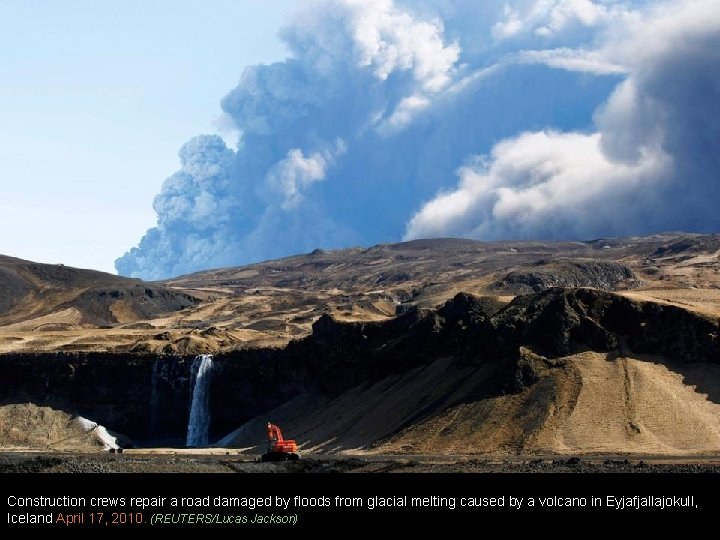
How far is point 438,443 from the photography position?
3506 inches

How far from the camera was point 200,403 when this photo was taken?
134250 mm

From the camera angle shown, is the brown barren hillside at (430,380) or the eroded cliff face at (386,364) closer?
the brown barren hillside at (430,380)

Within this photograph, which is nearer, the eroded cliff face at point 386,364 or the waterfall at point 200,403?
the eroded cliff face at point 386,364

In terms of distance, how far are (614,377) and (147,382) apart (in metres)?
71.3

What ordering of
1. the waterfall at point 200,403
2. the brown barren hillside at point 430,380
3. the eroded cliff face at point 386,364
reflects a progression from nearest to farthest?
1. the brown barren hillside at point 430,380
2. the eroded cliff face at point 386,364
3. the waterfall at point 200,403

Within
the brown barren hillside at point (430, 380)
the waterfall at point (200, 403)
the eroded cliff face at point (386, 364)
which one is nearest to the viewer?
the brown barren hillside at point (430, 380)

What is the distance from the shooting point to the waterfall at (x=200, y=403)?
436ft

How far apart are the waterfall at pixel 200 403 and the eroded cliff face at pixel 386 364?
0.81 meters

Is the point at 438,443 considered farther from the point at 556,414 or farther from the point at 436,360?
the point at 436,360

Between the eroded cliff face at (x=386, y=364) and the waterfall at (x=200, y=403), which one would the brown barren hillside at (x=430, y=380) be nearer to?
the eroded cliff face at (x=386, y=364)

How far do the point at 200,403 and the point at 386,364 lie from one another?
3281cm

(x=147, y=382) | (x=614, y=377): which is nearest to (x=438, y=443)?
(x=614, y=377)

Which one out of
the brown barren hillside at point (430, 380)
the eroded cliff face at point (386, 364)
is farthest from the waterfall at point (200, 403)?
the brown barren hillside at point (430, 380)

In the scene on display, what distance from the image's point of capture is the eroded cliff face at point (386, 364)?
306 feet
